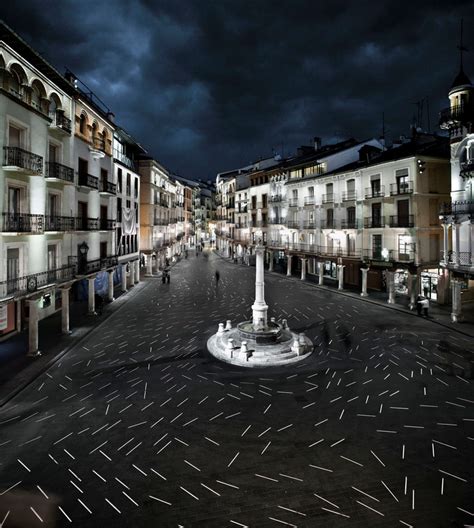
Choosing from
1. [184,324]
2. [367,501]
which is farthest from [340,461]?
[184,324]

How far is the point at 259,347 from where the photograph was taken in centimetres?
1836

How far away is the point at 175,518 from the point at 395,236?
3181 cm

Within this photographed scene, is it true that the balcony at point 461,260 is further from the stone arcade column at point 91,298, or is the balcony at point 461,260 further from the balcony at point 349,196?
the stone arcade column at point 91,298

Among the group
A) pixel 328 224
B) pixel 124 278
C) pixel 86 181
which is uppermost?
pixel 86 181

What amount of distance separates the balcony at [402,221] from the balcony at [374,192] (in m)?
2.73

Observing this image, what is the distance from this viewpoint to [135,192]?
137ft

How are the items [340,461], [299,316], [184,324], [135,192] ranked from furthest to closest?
[135,192] → [299,316] → [184,324] → [340,461]

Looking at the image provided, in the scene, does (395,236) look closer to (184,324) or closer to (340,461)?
(184,324)

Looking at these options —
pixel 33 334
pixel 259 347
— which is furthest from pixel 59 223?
pixel 259 347

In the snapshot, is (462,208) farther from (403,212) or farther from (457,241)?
(403,212)

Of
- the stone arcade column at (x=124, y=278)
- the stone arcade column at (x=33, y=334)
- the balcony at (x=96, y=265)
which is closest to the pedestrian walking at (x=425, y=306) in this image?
the balcony at (x=96, y=265)

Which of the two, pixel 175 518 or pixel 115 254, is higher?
Result: pixel 115 254

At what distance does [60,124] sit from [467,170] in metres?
26.8

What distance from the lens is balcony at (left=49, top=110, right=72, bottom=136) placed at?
21.3 metres
